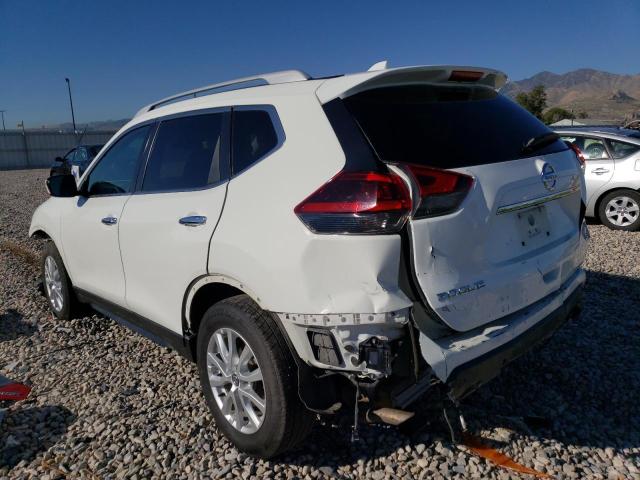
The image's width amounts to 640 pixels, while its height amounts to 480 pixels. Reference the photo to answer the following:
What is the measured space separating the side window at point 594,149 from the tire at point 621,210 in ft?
2.12

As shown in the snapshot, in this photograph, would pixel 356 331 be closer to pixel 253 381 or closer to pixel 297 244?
pixel 297 244

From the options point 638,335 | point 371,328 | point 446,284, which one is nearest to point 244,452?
point 371,328

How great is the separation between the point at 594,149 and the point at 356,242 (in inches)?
309

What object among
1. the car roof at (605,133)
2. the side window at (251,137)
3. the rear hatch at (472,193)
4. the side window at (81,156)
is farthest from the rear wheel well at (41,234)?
the side window at (81,156)

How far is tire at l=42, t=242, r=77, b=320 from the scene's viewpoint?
4.45 m

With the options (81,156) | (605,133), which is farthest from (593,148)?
(81,156)

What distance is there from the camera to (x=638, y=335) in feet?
12.8

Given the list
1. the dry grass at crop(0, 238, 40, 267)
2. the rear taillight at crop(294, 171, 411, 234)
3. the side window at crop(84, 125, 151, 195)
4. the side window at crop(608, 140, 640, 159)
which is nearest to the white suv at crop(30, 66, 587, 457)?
the rear taillight at crop(294, 171, 411, 234)

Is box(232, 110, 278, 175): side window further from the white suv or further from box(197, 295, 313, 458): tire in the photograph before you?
box(197, 295, 313, 458): tire

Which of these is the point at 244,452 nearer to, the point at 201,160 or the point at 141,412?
the point at 141,412

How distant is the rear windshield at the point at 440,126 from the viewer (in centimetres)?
218

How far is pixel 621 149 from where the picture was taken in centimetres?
814

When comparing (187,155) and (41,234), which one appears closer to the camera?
(187,155)

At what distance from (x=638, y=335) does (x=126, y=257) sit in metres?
3.78
